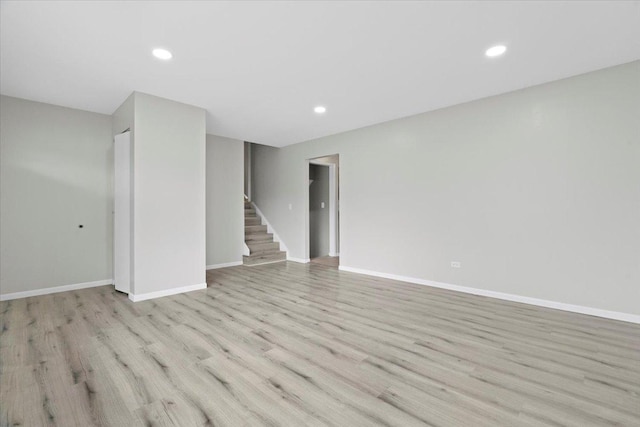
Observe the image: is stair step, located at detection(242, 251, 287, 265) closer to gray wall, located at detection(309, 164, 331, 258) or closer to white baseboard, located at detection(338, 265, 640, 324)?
gray wall, located at detection(309, 164, 331, 258)

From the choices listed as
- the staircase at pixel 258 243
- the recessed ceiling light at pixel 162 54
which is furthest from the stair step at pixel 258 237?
the recessed ceiling light at pixel 162 54

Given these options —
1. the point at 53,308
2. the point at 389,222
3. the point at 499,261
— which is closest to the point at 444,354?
the point at 499,261

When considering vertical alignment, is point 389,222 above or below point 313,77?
below

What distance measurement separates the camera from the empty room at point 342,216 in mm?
1869

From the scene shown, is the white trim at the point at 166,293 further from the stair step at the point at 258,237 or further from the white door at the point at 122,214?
the stair step at the point at 258,237

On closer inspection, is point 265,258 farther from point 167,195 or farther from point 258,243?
point 167,195

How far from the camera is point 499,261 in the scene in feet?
12.2

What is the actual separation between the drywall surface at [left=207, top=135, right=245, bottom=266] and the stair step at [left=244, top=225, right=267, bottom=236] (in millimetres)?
615

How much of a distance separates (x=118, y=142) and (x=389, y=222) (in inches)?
166

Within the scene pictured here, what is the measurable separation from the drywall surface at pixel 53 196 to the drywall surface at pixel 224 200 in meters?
1.65

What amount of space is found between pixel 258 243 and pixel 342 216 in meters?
2.20

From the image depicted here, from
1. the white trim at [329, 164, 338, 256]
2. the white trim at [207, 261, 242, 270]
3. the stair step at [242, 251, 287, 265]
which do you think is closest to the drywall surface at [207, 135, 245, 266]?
the white trim at [207, 261, 242, 270]

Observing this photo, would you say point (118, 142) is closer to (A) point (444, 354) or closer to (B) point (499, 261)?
(A) point (444, 354)

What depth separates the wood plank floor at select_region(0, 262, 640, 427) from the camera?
162 centimetres
